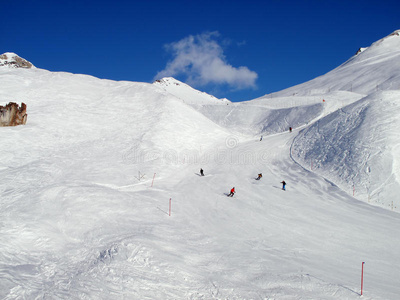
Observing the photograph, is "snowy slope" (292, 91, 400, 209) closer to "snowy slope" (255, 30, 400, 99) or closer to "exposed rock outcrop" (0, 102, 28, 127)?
"exposed rock outcrop" (0, 102, 28, 127)

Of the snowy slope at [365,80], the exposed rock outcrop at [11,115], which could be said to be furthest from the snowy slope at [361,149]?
the snowy slope at [365,80]

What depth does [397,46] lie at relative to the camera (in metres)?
121

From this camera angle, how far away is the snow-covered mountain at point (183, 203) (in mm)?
11250

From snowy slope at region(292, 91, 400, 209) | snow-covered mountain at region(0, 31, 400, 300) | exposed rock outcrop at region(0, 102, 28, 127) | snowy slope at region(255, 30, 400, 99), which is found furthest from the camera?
snowy slope at region(255, 30, 400, 99)

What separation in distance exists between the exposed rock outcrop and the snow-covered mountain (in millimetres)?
1336

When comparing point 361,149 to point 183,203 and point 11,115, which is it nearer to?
point 183,203

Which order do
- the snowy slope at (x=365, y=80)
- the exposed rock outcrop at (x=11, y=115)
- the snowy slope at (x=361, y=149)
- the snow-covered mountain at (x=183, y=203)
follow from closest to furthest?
the snow-covered mountain at (x=183, y=203) → the snowy slope at (x=361, y=149) → the exposed rock outcrop at (x=11, y=115) → the snowy slope at (x=365, y=80)

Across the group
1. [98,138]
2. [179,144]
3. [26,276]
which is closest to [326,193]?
[179,144]

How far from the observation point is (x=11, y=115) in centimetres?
3572

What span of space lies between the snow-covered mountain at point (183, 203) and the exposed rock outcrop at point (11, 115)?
1336 mm

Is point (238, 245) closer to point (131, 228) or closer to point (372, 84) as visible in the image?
point (131, 228)

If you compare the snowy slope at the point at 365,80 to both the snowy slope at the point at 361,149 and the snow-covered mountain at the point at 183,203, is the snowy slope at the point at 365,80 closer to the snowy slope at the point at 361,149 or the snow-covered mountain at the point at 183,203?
the snowy slope at the point at 361,149

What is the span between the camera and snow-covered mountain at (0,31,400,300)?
36.9 feet

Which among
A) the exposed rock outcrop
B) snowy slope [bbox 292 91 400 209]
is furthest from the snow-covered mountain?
the exposed rock outcrop
